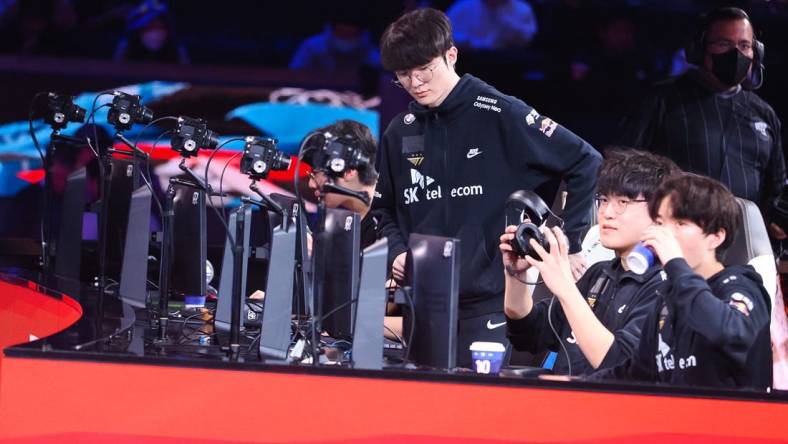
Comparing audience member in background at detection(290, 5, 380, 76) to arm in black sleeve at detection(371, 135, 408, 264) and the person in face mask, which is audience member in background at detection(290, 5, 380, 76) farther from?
arm in black sleeve at detection(371, 135, 408, 264)

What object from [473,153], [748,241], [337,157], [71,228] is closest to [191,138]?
[473,153]

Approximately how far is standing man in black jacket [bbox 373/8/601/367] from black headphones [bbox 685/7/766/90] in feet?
6.22

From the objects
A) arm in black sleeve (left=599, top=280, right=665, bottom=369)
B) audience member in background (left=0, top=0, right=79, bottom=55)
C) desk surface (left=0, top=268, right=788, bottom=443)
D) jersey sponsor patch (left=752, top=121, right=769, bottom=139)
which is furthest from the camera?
audience member in background (left=0, top=0, right=79, bottom=55)

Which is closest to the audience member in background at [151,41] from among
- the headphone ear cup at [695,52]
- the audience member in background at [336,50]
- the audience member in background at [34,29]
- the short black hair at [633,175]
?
the audience member in background at [34,29]

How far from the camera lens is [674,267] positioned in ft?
9.69

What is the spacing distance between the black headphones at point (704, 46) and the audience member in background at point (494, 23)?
2810 millimetres

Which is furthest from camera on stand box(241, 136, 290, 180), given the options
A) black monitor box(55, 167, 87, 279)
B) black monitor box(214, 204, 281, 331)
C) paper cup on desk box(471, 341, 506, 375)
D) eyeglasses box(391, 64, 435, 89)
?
black monitor box(55, 167, 87, 279)

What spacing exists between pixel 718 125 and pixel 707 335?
3.02m

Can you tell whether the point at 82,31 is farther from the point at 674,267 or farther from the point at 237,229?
the point at 674,267

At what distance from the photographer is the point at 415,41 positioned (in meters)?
3.75

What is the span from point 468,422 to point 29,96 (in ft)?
16.8

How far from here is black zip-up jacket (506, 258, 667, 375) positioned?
336 centimetres

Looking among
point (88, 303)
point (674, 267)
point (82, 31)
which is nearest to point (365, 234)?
point (88, 303)

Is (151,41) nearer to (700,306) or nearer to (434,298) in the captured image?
(434,298)
